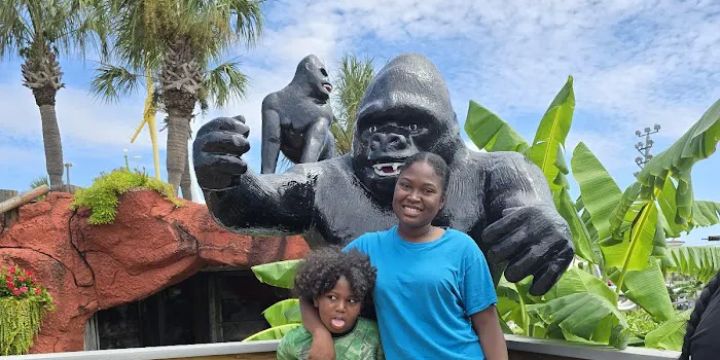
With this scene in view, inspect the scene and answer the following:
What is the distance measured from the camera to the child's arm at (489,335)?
5.13 ft

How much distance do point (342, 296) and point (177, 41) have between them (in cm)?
895

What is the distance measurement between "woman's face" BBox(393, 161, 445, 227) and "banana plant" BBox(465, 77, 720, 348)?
142 centimetres

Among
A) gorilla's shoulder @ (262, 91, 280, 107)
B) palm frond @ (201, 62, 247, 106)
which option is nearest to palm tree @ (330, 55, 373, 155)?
palm frond @ (201, 62, 247, 106)

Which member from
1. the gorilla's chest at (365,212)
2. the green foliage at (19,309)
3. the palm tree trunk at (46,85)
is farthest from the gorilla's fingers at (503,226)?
the palm tree trunk at (46,85)

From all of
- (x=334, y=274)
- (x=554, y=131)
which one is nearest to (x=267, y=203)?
(x=334, y=274)

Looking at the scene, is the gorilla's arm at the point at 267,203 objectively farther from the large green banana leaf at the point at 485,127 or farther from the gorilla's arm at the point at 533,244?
the large green banana leaf at the point at 485,127

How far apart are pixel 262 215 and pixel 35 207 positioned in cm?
649

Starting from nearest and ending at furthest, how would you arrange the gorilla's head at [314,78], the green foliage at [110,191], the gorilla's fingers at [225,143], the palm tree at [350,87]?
the gorilla's fingers at [225,143]
the gorilla's head at [314,78]
the green foliage at [110,191]
the palm tree at [350,87]

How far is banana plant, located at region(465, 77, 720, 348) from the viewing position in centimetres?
278

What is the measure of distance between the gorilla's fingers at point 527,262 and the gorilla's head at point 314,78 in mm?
2469

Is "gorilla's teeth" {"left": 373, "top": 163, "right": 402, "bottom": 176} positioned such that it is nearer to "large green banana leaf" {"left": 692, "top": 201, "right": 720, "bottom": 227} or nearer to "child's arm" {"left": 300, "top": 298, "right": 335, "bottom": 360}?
"child's arm" {"left": 300, "top": 298, "right": 335, "bottom": 360}

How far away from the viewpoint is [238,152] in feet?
5.81

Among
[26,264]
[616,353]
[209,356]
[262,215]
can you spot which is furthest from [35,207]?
[616,353]

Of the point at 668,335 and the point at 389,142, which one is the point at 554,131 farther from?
the point at 389,142
